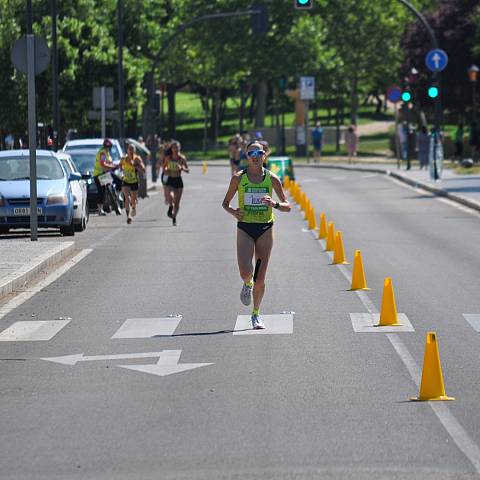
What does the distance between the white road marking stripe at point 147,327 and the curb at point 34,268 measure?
113 inches

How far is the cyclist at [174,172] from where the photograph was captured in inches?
1205

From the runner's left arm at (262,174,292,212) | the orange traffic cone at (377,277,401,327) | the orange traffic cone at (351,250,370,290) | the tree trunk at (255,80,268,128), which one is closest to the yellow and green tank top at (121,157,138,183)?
the orange traffic cone at (351,250,370,290)

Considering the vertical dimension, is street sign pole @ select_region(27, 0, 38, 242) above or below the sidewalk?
above

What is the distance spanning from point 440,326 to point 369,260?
25.7 feet

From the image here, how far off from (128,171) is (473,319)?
1843 cm

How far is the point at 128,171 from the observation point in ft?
107

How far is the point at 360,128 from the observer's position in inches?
4493

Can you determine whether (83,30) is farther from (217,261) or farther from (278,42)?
(217,261)

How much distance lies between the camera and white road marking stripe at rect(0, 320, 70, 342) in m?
14.2

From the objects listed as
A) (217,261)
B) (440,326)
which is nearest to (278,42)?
(217,261)

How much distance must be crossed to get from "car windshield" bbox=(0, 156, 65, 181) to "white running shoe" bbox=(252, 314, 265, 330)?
1516 cm

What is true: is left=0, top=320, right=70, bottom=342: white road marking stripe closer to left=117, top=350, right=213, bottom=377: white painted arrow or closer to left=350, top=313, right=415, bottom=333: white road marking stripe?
left=117, top=350, right=213, bottom=377: white painted arrow

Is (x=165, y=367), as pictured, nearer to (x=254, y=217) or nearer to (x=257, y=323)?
(x=257, y=323)

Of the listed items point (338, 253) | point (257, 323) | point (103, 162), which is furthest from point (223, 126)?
point (257, 323)
